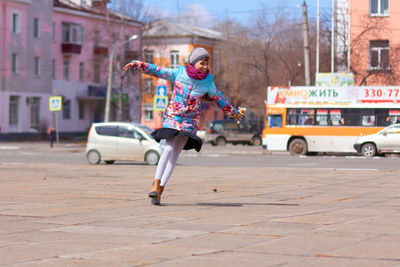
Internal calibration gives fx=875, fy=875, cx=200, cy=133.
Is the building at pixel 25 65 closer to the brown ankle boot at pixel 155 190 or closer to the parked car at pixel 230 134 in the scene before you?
the parked car at pixel 230 134

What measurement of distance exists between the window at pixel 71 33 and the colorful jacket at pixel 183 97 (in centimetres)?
5869

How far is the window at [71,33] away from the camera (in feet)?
225

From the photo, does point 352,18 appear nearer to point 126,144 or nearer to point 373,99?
point 373,99

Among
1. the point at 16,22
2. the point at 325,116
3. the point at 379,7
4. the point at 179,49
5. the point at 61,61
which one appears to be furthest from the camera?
the point at 179,49

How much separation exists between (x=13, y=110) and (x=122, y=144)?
3437 centimetres

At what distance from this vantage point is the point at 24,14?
62188 mm

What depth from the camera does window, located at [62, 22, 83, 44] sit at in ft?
225

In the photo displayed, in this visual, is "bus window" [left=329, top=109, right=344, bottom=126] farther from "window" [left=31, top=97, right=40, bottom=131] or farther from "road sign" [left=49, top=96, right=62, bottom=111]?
"window" [left=31, top=97, right=40, bottom=131]

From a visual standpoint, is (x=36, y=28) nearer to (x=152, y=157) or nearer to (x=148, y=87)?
(x=148, y=87)

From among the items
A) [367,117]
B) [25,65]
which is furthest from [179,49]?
[367,117]

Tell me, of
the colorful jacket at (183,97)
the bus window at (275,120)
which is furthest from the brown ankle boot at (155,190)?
the bus window at (275,120)

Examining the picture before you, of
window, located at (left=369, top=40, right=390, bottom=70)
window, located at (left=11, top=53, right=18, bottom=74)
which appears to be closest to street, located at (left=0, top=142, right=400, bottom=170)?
window, located at (left=369, top=40, right=390, bottom=70)

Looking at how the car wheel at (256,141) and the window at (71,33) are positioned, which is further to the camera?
the window at (71,33)

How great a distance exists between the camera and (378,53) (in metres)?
49.5
